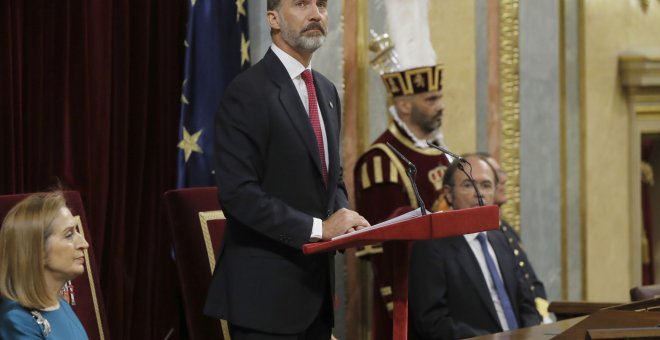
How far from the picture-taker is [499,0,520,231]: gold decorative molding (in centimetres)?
631

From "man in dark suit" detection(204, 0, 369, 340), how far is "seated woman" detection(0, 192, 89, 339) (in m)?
0.38

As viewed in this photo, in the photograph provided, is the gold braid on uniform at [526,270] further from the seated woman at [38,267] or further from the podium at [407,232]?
the seated woman at [38,267]

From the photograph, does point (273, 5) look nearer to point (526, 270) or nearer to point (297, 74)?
point (297, 74)

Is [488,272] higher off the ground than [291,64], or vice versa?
[291,64]

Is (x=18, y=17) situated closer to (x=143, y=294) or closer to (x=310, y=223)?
(x=143, y=294)

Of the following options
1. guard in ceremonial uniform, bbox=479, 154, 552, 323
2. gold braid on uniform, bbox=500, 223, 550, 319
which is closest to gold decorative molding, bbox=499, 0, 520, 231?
guard in ceremonial uniform, bbox=479, 154, 552, 323

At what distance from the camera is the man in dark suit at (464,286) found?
446cm

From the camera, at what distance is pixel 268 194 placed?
316cm

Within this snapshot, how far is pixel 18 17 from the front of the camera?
424 centimetres

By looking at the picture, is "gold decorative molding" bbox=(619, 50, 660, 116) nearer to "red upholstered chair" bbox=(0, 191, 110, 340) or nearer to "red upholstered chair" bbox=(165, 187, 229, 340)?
"red upholstered chair" bbox=(165, 187, 229, 340)

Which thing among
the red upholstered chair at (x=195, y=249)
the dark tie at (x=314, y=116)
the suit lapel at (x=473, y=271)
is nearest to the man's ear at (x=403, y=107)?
the suit lapel at (x=473, y=271)

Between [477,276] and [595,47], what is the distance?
8.68ft

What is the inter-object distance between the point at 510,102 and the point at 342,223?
11.4ft

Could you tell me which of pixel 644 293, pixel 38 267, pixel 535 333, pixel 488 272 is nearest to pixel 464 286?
pixel 488 272
